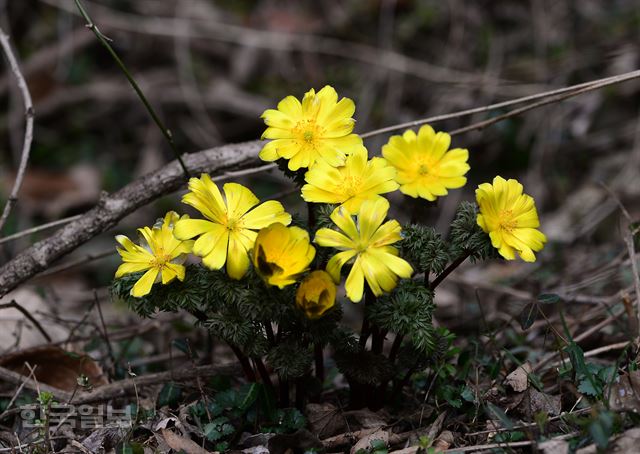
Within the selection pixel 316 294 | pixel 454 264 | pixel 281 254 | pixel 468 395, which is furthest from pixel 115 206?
pixel 468 395

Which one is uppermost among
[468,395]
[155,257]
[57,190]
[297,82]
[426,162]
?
[297,82]

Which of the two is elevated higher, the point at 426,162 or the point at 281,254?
the point at 426,162

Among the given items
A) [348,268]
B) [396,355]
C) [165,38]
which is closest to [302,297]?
[348,268]

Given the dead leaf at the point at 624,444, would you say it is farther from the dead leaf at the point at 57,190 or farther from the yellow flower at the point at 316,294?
the dead leaf at the point at 57,190

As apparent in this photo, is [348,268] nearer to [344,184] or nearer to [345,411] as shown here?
[344,184]

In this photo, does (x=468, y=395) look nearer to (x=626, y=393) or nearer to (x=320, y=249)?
(x=626, y=393)

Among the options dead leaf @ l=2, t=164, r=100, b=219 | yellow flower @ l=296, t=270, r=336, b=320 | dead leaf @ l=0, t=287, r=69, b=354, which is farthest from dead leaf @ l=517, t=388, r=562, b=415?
dead leaf @ l=2, t=164, r=100, b=219

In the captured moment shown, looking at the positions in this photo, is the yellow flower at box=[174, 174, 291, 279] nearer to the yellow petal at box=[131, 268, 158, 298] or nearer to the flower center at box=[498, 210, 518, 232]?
the yellow petal at box=[131, 268, 158, 298]
